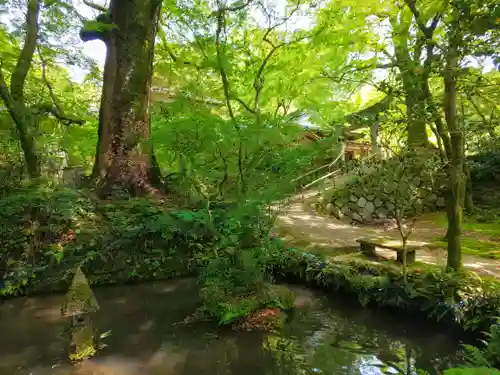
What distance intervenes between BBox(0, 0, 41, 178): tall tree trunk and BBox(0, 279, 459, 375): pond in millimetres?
3976

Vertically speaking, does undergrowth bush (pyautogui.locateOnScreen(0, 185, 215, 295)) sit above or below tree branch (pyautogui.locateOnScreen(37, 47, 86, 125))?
below

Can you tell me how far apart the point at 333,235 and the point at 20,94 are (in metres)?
8.42

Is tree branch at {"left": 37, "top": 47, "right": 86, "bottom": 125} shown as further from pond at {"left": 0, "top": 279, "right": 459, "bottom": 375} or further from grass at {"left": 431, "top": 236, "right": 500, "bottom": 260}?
grass at {"left": 431, "top": 236, "right": 500, "bottom": 260}

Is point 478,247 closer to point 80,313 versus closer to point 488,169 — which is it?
point 488,169

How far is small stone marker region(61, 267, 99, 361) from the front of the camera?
13.8 feet

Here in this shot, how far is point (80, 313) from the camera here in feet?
14.0

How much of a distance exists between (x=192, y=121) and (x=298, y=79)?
3265 mm

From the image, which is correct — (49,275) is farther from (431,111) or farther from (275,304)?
(431,111)

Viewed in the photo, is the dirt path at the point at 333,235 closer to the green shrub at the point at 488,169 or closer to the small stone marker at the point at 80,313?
the green shrub at the point at 488,169

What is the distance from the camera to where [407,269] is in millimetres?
5938

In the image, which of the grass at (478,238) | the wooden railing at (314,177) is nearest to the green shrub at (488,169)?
the grass at (478,238)

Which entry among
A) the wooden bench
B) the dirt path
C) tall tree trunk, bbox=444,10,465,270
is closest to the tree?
the dirt path

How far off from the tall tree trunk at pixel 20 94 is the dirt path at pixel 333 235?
6.25 m

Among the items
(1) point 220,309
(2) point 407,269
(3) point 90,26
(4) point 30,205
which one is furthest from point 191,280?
(3) point 90,26
